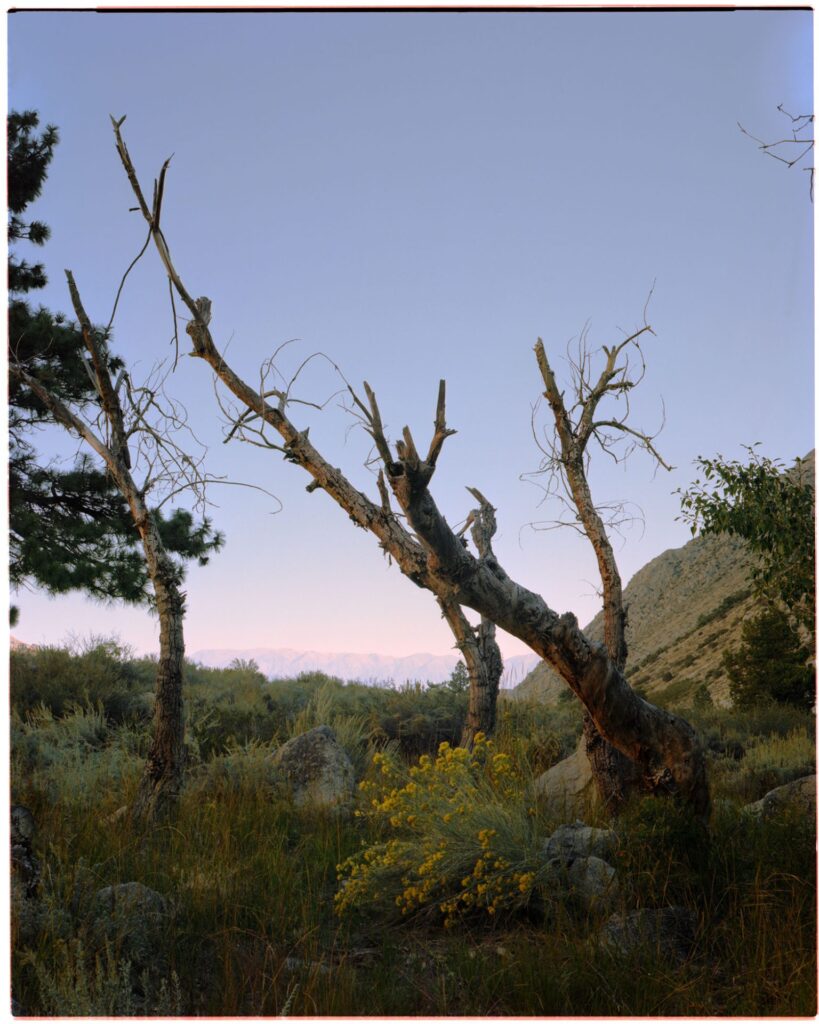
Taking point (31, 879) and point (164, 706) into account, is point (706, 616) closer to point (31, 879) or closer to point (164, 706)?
point (164, 706)

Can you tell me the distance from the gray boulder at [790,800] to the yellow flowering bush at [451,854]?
5.87 ft

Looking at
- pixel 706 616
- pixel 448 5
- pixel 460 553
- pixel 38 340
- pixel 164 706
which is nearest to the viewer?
pixel 460 553

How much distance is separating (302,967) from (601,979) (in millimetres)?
1436

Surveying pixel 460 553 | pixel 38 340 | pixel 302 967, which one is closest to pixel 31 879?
pixel 302 967

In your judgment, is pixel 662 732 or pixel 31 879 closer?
pixel 31 879

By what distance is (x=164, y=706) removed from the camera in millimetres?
7824

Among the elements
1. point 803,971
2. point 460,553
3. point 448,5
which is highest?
point 448,5

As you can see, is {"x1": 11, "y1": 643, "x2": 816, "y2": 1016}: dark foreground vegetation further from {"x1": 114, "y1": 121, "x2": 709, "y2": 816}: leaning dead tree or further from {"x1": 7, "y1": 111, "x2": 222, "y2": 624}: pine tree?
{"x1": 7, "y1": 111, "x2": 222, "y2": 624}: pine tree

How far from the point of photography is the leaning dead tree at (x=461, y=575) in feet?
13.7

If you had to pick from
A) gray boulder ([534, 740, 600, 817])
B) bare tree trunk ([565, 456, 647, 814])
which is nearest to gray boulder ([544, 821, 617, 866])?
gray boulder ([534, 740, 600, 817])

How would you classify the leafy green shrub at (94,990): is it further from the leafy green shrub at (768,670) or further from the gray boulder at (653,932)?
the leafy green shrub at (768,670)

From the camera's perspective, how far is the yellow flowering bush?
5.37 meters

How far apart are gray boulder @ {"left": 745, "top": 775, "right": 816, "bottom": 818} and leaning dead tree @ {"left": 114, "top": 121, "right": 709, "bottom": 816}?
0.89 m

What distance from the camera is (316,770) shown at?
8930 millimetres
